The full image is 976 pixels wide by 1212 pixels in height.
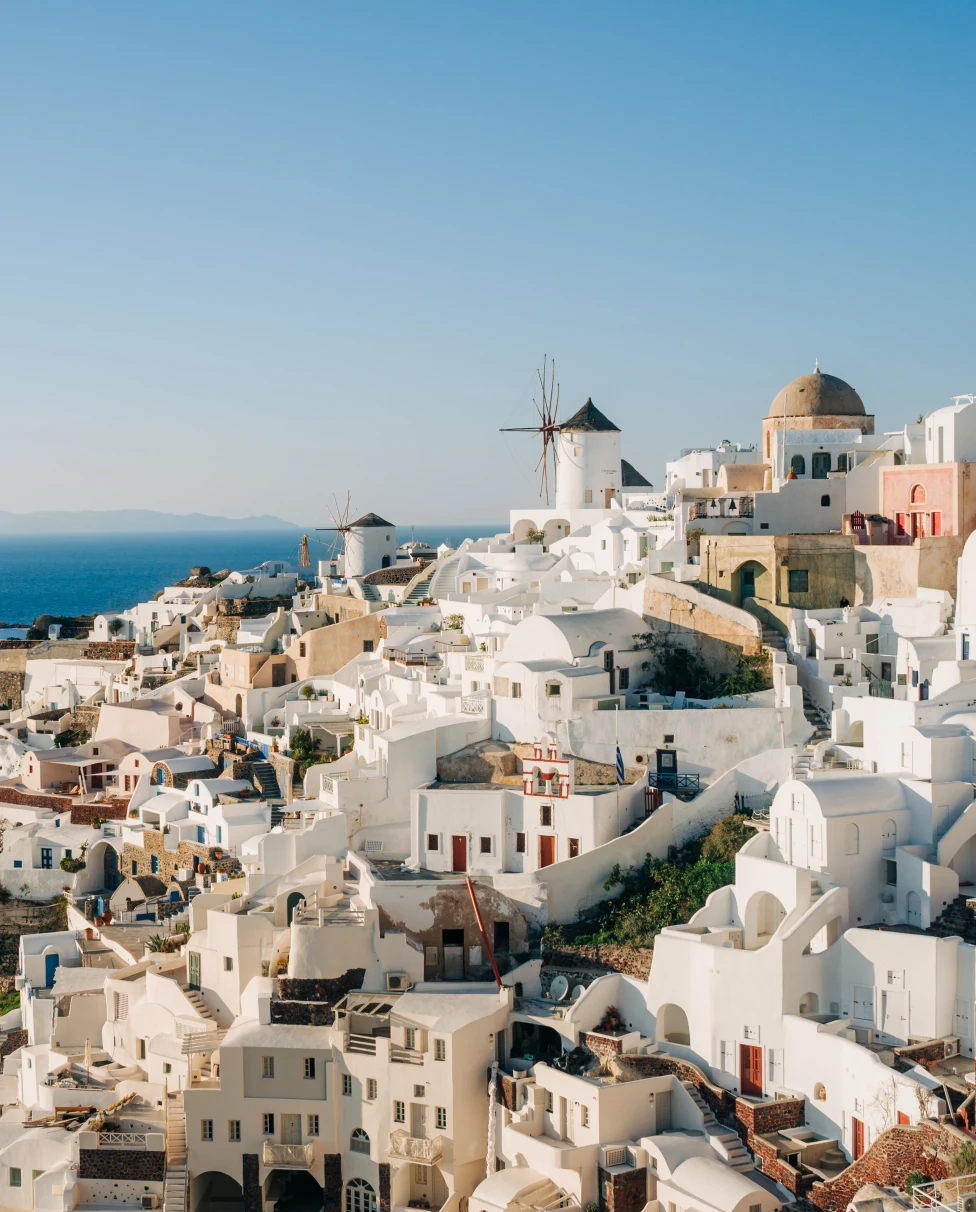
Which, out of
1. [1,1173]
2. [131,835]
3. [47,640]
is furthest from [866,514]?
[47,640]

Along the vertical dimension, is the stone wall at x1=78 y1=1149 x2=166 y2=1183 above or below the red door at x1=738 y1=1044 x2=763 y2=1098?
below

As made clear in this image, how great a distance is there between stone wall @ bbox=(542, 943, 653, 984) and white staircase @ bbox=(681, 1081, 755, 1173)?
2599mm

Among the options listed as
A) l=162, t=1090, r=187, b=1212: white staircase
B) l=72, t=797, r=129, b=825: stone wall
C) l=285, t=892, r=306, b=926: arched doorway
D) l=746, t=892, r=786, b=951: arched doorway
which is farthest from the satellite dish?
l=72, t=797, r=129, b=825: stone wall

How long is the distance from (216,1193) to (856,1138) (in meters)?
10.8

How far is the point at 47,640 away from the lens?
172 ft

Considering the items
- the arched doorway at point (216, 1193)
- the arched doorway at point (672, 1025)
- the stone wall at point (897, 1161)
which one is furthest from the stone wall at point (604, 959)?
the arched doorway at point (216, 1193)

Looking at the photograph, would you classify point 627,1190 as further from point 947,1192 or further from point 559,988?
point 947,1192

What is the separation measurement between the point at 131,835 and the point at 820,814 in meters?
16.8

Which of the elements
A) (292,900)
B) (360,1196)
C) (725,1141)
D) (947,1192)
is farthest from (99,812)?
(947,1192)

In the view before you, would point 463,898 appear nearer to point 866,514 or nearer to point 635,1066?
point 635,1066

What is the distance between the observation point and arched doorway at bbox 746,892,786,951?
23422mm

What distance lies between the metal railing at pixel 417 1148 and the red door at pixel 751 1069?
465cm

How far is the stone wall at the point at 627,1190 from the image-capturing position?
816 inches

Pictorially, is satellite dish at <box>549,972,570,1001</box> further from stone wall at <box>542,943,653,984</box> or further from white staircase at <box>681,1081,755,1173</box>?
white staircase at <box>681,1081,755,1173</box>
